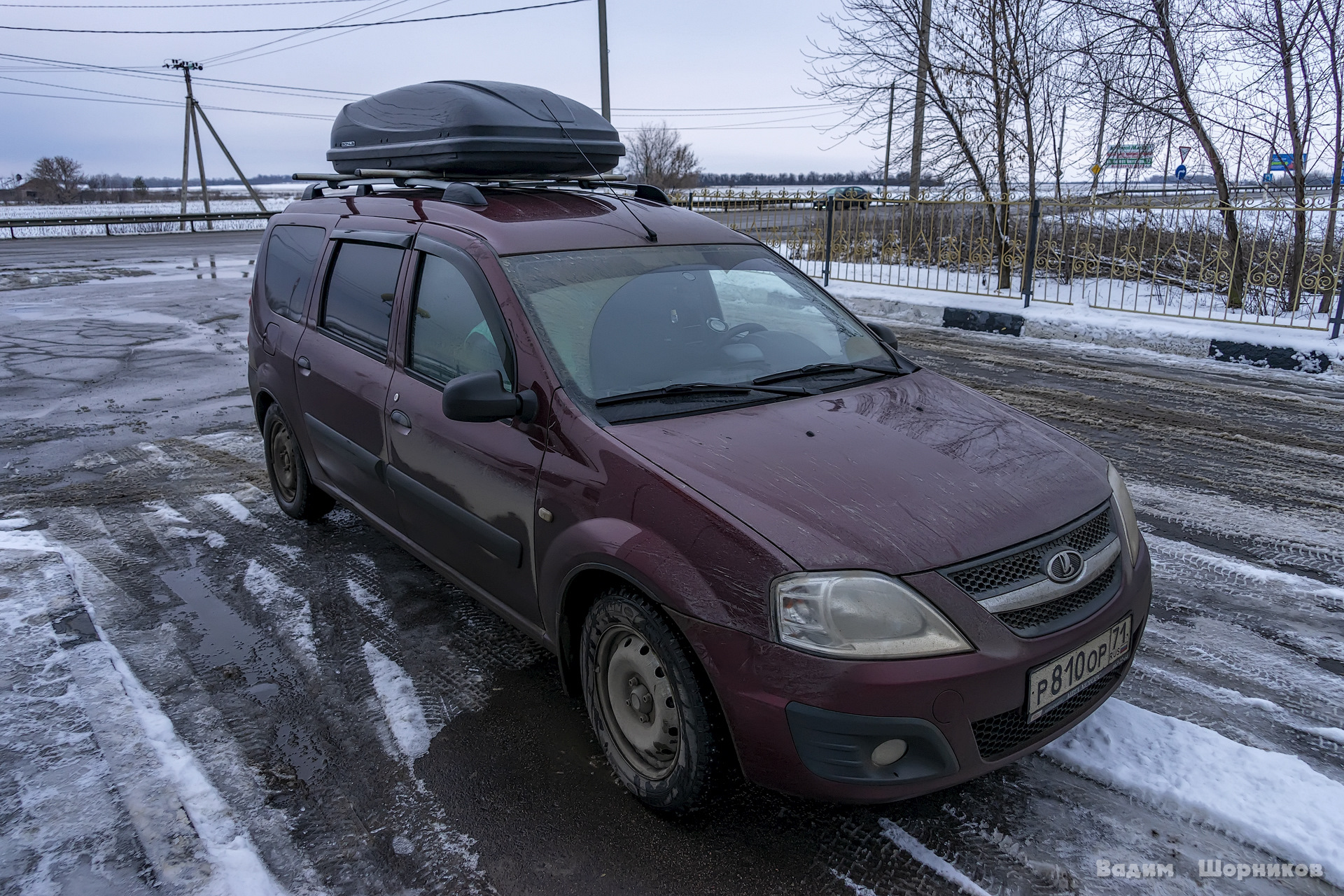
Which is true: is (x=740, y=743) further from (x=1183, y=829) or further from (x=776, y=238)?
(x=776, y=238)

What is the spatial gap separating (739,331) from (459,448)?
46.1 inches

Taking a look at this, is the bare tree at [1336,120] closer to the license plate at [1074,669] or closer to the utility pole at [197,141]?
the license plate at [1074,669]

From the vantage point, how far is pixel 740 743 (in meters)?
2.29

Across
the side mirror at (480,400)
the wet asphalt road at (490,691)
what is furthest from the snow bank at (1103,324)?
the side mirror at (480,400)

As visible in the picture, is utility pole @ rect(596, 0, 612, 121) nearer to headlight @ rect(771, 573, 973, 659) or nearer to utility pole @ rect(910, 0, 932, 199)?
utility pole @ rect(910, 0, 932, 199)

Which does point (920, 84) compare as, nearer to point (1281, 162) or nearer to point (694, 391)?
point (1281, 162)

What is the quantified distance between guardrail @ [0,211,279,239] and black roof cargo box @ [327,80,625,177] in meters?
33.6

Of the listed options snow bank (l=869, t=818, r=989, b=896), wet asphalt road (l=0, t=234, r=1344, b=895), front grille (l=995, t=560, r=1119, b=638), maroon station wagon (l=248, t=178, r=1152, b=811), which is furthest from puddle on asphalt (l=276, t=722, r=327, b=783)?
front grille (l=995, t=560, r=1119, b=638)

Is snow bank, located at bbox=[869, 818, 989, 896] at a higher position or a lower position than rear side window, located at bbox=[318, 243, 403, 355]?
lower

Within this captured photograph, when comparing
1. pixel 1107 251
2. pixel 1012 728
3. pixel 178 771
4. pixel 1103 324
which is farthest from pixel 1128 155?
pixel 178 771

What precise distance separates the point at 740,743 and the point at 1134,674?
1.85 m

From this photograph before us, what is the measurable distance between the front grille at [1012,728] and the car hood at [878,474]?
0.43m

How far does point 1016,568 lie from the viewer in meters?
2.32

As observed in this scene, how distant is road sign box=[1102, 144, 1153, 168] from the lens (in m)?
13.7
